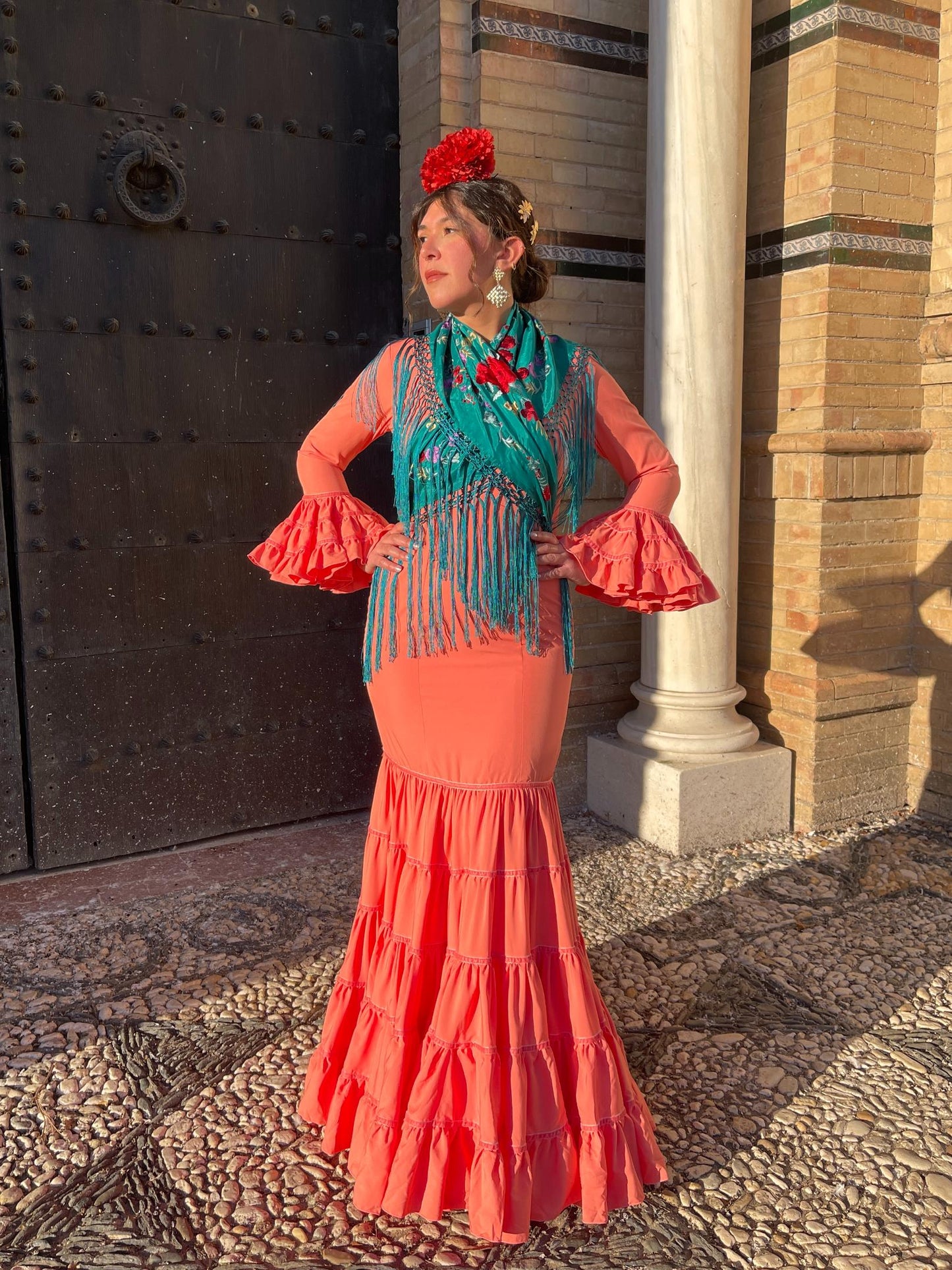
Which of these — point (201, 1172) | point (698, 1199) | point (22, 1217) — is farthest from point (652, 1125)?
point (22, 1217)

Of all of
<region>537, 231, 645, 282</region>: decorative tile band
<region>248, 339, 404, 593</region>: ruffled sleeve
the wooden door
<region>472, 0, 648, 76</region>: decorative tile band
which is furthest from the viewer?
<region>537, 231, 645, 282</region>: decorative tile band

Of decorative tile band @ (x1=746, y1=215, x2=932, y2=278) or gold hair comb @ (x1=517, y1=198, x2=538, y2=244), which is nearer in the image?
gold hair comb @ (x1=517, y1=198, x2=538, y2=244)

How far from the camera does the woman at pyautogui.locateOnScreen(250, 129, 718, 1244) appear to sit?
2.15 meters

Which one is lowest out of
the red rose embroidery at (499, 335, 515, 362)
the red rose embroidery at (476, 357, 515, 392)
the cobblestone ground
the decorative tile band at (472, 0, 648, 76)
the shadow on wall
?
the cobblestone ground

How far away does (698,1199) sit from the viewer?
2299mm

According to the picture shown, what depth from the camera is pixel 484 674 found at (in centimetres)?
217

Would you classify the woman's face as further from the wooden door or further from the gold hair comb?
the wooden door

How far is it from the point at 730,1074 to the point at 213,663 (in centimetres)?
235

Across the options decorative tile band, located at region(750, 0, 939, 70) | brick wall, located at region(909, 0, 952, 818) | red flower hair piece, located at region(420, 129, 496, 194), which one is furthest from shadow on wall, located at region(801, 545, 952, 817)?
red flower hair piece, located at region(420, 129, 496, 194)

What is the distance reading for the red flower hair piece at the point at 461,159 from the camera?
2.20m

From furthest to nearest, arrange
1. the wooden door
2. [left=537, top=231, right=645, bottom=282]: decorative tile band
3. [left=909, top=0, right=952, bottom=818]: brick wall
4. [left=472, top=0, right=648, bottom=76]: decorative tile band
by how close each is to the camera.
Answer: [left=909, top=0, right=952, bottom=818]: brick wall, [left=537, top=231, right=645, bottom=282]: decorative tile band, [left=472, top=0, right=648, bottom=76]: decorative tile band, the wooden door

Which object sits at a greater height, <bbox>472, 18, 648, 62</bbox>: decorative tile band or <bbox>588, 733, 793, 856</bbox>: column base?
<bbox>472, 18, 648, 62</bbox>: decorative tile band

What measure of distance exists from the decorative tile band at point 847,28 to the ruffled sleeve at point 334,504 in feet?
9.71

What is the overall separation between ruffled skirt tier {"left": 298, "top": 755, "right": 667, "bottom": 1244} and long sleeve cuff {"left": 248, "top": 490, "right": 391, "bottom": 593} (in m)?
0.47
